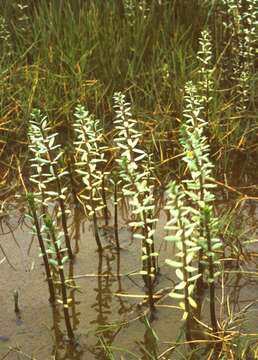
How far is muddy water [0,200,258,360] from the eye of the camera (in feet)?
8.93

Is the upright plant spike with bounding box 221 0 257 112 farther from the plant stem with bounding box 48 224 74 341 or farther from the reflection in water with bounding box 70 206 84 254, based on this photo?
the plant stem with bounding box 48 224 74 341

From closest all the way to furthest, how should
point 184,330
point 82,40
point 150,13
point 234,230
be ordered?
point 184,330, point 234,230, point 82,40, point 150,13

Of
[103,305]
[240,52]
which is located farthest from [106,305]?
[240,52]

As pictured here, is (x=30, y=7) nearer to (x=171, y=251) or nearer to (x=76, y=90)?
(x=76, y=90)

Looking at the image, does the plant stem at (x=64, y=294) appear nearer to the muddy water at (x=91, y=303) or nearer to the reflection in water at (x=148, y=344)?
the muddy water at (x=91, y=303)

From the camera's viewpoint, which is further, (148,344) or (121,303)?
(121,303)

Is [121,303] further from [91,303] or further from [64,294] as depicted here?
[64,294]

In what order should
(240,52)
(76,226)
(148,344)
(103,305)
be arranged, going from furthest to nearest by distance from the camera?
(240,52), (76,226), (103,305), (148,344)

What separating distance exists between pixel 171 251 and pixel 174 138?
0.96 m

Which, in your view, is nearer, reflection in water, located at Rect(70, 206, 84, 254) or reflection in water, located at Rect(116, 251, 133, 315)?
reflection in water, located at Rect(116, 251, 133, 315)

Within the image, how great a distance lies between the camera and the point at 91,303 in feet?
9.66

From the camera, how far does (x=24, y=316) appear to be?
288 centimetres

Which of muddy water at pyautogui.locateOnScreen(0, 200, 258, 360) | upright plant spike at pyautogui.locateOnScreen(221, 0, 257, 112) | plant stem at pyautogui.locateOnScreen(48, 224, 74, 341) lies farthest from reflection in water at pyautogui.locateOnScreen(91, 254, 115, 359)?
upright plant spike at pyautogui.locateOnScreen(221, 0, 257, 112)

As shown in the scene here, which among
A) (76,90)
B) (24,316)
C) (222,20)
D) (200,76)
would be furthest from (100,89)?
(24,316)
